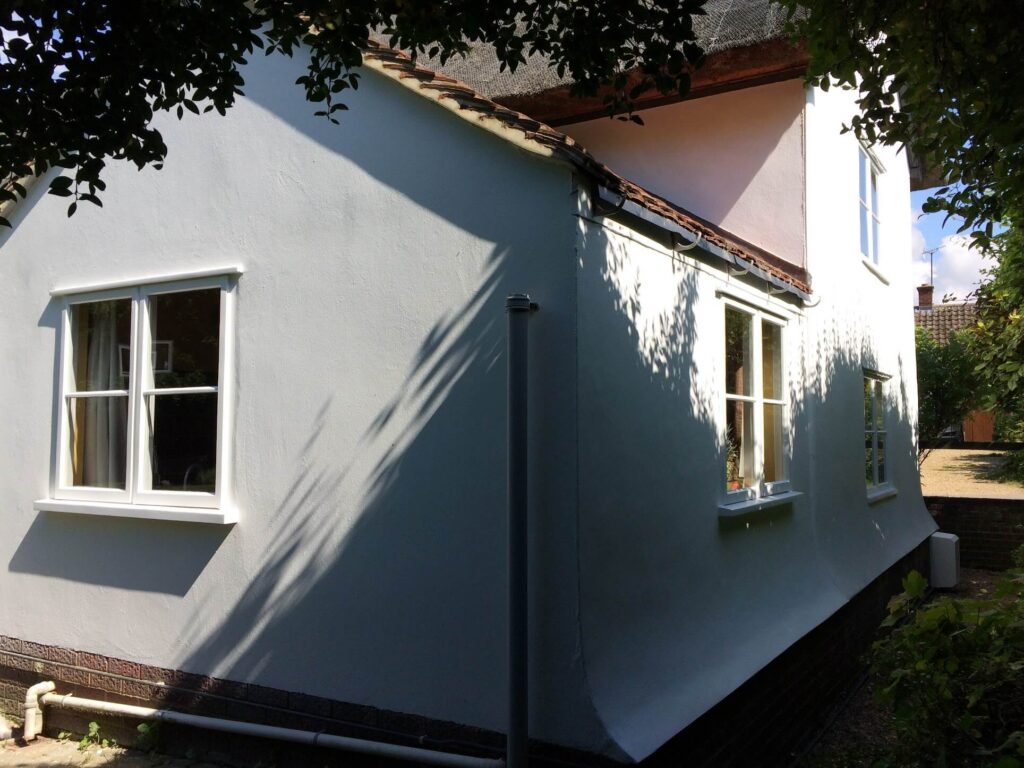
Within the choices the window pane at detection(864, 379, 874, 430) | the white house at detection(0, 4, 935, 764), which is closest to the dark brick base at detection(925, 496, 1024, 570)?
the window pane at detection(864, 379, 874, 430)

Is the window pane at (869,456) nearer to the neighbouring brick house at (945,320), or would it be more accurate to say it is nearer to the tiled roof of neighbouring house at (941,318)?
the neighbouring brick house at (945,320)

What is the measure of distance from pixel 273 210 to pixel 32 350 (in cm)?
245

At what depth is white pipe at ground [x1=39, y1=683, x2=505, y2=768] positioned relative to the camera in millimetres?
4672

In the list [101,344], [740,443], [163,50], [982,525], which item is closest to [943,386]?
[982,525]

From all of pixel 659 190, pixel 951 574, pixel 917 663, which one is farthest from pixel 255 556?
pixel 951 574

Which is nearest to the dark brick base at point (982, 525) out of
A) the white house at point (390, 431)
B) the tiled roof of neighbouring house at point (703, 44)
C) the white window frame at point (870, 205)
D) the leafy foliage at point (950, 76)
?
the white window frame at point (870, 205)

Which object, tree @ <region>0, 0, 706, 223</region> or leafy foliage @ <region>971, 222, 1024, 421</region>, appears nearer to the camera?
tree @ <region>0, 0, 706, 223</region>

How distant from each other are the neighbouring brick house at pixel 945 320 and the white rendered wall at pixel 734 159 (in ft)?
70.6

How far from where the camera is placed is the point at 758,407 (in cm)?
709

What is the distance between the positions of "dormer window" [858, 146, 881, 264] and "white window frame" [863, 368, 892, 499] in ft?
4.67

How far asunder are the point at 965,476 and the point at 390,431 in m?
22.5

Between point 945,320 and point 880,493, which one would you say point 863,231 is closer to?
point 880,493

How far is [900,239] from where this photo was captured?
1288 centimetres

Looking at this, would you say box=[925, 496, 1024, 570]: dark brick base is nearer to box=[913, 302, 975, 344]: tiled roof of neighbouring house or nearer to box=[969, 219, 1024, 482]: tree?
box=[969, 219, 1024, 482]: tree
